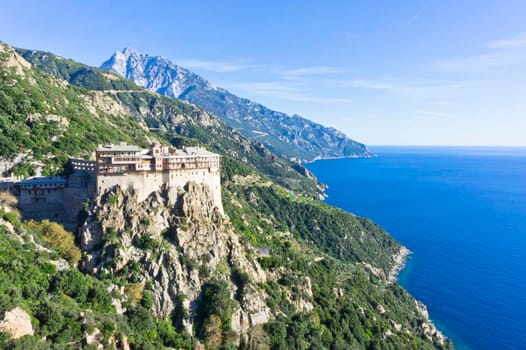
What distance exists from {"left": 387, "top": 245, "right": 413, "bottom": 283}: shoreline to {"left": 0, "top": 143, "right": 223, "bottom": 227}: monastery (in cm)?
8991

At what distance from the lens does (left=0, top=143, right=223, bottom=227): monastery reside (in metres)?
57.4

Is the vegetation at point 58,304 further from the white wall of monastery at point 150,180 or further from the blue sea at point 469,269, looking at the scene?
the blue sea at point 469,269

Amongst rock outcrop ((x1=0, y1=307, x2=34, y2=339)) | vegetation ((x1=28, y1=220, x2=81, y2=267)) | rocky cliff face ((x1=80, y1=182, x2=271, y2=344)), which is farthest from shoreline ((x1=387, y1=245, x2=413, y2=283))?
rock outcrop ((x1=0, y1=307, x2=34, y2=339))

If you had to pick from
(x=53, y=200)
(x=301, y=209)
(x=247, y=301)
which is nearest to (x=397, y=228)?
(x=301, y=209)

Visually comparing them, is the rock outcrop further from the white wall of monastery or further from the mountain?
the white wall of monastery

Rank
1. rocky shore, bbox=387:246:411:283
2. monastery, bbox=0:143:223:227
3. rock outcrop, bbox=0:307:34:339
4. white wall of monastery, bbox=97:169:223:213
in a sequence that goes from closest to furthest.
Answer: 1. rock outcrop, bbox=0:307:34:339
2. monastery, bbox=0:143:223:227
3. white wall of monastery, bbox=97:169:223:213
4. rocky shore, bbox=387:246:411:283

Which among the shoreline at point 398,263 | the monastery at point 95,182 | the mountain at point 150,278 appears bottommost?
the shoreline at point 398,263

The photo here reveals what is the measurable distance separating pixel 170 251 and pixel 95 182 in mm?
16423

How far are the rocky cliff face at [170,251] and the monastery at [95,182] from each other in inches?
77.9

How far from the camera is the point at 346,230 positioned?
15012cm

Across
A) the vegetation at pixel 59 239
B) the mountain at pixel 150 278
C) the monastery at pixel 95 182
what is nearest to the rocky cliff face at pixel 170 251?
the mountain at pixel 150 278

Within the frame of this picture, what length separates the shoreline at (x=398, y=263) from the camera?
124 m

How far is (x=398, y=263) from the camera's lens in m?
134

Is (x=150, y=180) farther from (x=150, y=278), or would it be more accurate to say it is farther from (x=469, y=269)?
(x=469, y=269)
